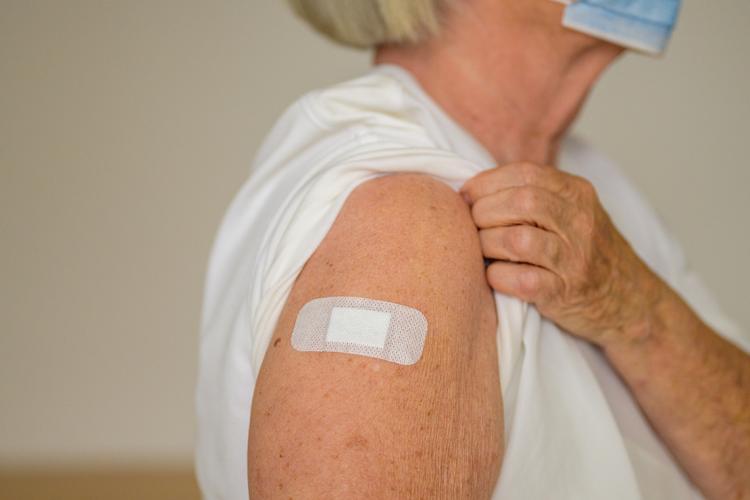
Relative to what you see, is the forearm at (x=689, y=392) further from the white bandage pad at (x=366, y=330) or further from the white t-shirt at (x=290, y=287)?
the white bandage pad at (x=366, y=330)

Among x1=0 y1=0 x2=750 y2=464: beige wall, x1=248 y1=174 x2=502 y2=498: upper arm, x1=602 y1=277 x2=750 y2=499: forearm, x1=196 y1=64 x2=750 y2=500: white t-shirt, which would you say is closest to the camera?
x1=248 y1=174 x2=502 y2=498: upper arm

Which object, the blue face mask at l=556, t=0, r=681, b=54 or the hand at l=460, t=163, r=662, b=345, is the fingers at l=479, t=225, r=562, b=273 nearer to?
the hand at l=460, t=163, r=662, b=345

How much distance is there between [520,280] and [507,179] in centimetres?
13

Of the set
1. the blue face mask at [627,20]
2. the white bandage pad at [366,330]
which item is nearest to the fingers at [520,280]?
the white bandage pad at [366,330]

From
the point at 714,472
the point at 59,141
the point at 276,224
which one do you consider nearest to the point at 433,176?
the point at 276,224

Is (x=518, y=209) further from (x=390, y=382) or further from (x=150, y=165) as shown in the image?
(x=150, y=165)

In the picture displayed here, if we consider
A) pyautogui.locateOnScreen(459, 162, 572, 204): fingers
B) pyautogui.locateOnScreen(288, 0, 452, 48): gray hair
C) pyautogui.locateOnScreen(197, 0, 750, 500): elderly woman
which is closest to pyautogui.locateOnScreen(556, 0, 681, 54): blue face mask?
pyautogui.locateOnScreen(197, 0, 750, 500): elderly woman

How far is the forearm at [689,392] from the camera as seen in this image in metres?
1.09

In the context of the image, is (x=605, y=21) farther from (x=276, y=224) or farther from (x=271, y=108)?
(x=271, y=108)

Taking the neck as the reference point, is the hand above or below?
below

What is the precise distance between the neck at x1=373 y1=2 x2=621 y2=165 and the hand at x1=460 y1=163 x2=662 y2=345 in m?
0.23

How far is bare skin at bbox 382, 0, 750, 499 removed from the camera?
0.94 metres

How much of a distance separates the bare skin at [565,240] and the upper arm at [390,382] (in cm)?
8

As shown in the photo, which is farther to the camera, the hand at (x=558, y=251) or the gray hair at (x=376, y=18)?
the gray hair at (x=376, y=18)
